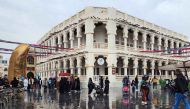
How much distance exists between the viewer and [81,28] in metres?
38.2

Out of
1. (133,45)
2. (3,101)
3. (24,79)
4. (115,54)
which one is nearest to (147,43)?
Result: (133,45)

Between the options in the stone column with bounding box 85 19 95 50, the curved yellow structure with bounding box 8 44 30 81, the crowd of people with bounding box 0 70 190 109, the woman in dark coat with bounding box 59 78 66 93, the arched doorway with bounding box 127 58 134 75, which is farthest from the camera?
the arched doorway with bounding box 127 58 134 75

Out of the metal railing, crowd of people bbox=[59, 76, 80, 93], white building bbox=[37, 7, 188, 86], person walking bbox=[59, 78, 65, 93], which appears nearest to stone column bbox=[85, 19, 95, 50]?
white building bbox=[37, 7, 188, 86]

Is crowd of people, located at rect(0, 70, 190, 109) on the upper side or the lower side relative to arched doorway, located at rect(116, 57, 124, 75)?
lower

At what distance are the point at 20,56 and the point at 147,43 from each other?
28.1 metres

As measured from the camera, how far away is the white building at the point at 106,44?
35.5 metres

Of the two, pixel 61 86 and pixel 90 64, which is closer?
pixel 61 86

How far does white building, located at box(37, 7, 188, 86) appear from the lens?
116 ft

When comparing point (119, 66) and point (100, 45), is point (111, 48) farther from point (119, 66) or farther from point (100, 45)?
point (119, 66)

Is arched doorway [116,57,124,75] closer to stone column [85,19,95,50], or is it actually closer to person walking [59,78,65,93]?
stone column [85,19,95,50]

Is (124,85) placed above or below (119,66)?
below

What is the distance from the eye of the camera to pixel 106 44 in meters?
→ 36.4

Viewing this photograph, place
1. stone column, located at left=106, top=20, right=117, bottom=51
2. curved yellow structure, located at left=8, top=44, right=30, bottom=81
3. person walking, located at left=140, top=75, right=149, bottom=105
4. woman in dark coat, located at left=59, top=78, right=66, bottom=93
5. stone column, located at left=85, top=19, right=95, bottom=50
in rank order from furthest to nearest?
1. stone column, located at left=106, top=20, right=117, bottom=51
2. stone column, located at left=85, top=19, right=95, bottom=50
3. woman in dark coat, located at left=59, top=78, right=66, bottom=93
4. curved yellow structure, located at left=8, top=44, right=30, bottom=81
5. person walking, located at left=140, top=75, right=149, bottom=105

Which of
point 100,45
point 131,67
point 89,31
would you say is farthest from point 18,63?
point 131,67
